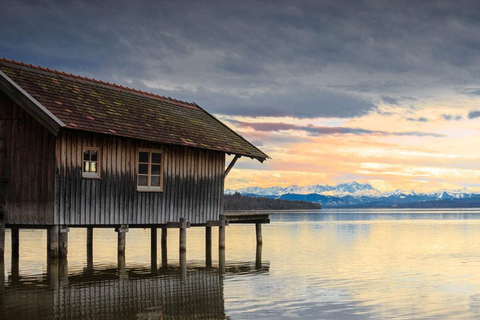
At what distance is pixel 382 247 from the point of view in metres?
40.9

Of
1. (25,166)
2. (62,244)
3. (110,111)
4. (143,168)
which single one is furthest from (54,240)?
(110,111)

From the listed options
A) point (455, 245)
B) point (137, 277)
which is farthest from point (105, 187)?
point (455, 245)

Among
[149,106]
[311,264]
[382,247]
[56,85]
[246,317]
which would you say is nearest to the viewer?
[246,317]

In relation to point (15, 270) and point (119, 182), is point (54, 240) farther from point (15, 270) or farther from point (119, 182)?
point (119, 182)

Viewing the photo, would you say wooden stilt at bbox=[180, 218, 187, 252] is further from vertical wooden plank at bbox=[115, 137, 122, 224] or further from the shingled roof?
vertical wooden plank at bbox=[115, 137, 122, 224]

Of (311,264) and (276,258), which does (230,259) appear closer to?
(276,258)

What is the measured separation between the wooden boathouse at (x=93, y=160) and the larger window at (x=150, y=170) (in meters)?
0.04

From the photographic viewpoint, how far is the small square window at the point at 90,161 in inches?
1027

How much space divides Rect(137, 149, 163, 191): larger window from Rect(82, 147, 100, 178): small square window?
2320 mm

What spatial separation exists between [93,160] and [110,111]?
2863 mm

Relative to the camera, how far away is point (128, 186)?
27828 millimetres

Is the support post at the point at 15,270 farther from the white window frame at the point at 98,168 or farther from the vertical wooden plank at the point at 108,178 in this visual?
the white window frame at the point at 98,168

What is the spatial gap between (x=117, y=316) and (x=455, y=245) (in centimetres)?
3085

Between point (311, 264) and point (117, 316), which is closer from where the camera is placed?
point (117, 316)
